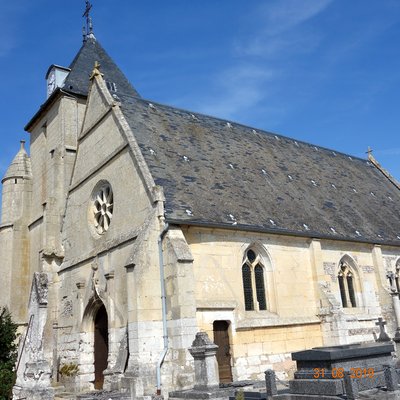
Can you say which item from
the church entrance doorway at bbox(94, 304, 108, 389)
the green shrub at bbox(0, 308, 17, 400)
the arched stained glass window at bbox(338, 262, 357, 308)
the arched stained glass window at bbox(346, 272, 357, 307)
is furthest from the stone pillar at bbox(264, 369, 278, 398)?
the arched stained glass window at bbox(346, 272, 357, 307)

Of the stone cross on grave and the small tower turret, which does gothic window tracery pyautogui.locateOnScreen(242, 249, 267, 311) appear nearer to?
the stone cross on grave

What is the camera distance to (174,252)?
1293 centimetres

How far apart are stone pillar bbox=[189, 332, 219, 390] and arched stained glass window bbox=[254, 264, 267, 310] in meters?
4.85

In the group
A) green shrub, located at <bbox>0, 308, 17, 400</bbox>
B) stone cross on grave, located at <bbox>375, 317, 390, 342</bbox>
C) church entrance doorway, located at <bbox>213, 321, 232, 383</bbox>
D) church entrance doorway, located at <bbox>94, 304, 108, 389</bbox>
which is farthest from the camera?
stone cross on grave, located at <bbox>375, 317, 390, 342</bbox>

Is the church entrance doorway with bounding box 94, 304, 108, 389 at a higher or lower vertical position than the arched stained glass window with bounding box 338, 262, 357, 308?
lower

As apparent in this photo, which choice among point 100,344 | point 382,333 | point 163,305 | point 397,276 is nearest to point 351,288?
point 382,333

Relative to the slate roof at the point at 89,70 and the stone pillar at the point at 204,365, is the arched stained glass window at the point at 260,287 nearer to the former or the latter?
the stone pillar at the point at 204,365

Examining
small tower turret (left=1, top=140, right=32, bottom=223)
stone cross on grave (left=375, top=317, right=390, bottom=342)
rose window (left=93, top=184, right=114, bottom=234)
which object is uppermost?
small tower turret (left=1, top=140, right=32, bottom=223)

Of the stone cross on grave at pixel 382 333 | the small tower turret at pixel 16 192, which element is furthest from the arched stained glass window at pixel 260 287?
the small tower turret at pixel 16 192

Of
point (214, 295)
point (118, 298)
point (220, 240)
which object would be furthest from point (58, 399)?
point (220, 240)

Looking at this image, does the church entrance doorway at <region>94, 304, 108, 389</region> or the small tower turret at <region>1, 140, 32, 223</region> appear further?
the small tower turret at <region>1, 140, 32, 223</region>

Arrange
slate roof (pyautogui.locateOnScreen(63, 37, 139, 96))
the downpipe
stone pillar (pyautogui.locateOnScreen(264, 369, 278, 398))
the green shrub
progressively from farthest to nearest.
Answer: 1. slate roof (pyautogui.locateOnScreen(63, 37, 139, 96))
2. the green shrub
3. the downpipe
4. stone pillar (pyautogui.locateOnScreen(264, 369, 278, 398))

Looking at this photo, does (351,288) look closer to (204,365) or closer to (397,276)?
(397,276)

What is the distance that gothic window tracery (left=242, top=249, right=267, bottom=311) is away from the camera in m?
15.1
